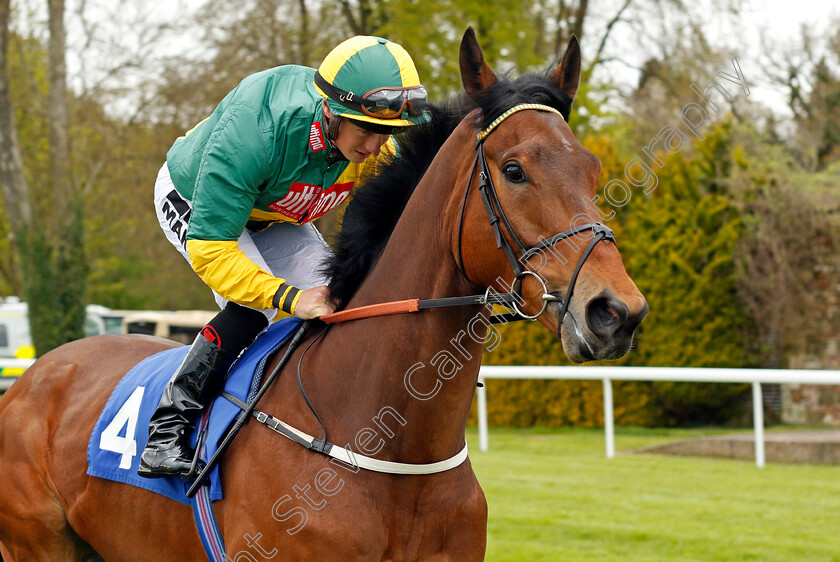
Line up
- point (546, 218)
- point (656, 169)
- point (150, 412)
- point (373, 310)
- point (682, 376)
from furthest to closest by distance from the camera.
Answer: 1. point (656, 169)
2. point (682, 376)
3. point (150, 412)
4. point (373, 310)
5. point (546, 218)

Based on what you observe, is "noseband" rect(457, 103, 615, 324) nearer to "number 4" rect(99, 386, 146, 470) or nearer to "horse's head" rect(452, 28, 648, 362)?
"horse's head" rect(452, 28, 648, 362)

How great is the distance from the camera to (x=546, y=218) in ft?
6.31

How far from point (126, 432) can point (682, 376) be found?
5.61m

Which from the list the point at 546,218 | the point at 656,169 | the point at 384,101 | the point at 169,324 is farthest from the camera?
the point at 169,324

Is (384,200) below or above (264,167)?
below

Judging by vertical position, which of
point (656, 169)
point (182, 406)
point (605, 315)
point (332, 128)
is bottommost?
point (182, 406)

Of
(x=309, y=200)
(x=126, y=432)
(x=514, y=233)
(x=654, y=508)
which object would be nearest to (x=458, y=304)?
(x=514, y=233)

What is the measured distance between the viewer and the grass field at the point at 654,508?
15.8ft

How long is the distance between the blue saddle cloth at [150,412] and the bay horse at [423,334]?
73mm

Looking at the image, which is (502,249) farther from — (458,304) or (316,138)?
(316,138)

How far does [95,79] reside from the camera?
16.5m

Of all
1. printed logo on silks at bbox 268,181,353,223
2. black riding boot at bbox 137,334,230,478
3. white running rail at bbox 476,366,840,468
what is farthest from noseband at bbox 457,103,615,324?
white running rail at bbox 476,366,840,468

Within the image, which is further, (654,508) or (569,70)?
(654,508)

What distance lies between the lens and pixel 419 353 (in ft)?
7.22
